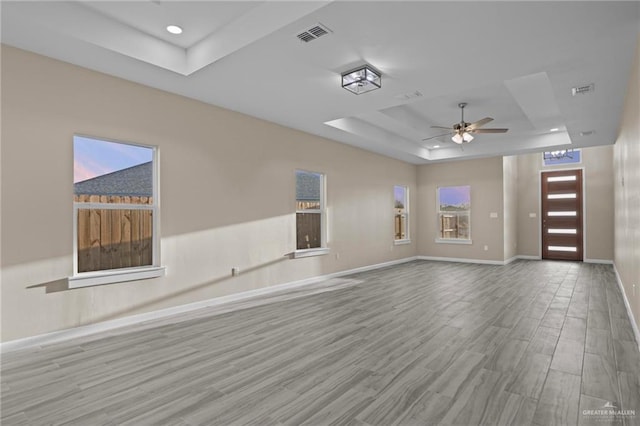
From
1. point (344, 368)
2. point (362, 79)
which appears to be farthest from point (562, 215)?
point (344, 368)

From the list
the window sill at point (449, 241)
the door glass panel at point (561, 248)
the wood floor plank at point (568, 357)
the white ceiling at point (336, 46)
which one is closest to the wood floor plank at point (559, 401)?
the wood floor plank at point (568, 357)

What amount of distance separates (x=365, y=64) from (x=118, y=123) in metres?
2.85

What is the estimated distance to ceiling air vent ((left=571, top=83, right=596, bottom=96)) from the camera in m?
4.00

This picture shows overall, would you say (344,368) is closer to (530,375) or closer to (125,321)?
(530,375)

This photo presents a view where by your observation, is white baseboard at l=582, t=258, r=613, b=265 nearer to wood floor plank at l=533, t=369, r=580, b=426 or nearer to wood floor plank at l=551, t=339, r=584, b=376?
wood floor plank at l=551, t=339, r=584, b=376

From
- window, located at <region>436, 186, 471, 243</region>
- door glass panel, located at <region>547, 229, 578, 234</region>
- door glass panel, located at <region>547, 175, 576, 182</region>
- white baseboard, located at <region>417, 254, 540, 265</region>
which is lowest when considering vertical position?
white baseboard, located at <region>417, 254, 540, 265</region>

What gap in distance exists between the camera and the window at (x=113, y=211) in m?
3.56

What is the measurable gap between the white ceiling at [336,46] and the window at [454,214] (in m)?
4.35

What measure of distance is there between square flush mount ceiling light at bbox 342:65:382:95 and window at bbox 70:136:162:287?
2.51m

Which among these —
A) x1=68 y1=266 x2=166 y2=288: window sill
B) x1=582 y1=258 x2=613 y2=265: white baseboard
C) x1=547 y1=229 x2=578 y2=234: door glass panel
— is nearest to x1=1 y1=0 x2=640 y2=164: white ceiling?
x1=68 y1=266 x2=166 y2=288: window sill

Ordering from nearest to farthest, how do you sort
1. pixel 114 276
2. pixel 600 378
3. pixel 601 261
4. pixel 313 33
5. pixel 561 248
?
pixel 600 378, pixel 313 33, pixel 114 276, pixel 601 261, pixel 561 248

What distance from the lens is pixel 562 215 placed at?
30.0 ft

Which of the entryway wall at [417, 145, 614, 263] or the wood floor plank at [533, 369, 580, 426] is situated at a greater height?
the entryway wall at [417, 145, 614, 263]

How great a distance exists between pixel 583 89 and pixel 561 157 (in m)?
6.12
